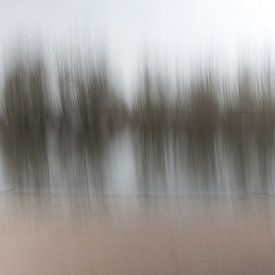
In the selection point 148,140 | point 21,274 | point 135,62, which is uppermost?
point 135,62

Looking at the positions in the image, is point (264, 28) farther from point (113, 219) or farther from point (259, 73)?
point (113, 219)

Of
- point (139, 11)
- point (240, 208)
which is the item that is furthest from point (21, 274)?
point (139, 11)

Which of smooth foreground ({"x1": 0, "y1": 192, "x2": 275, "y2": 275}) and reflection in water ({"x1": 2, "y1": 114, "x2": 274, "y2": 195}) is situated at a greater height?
reflection in water ({"x1": 2, "y1": 114, "x2": 274, "y2": 195})

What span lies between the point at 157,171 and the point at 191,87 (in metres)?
0.13

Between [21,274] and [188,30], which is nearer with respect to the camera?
[21,274]

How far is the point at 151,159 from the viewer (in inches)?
25.1

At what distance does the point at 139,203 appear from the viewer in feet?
2.02

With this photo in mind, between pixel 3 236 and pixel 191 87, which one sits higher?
pixel 191 87

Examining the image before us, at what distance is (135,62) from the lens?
2.19ft

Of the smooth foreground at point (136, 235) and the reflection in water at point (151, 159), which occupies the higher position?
the reflection in water at point (151, 159)

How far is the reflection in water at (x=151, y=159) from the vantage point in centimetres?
62

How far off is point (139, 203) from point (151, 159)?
0.20 feet

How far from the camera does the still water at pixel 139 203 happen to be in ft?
1.83

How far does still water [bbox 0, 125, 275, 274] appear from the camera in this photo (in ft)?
1.83
